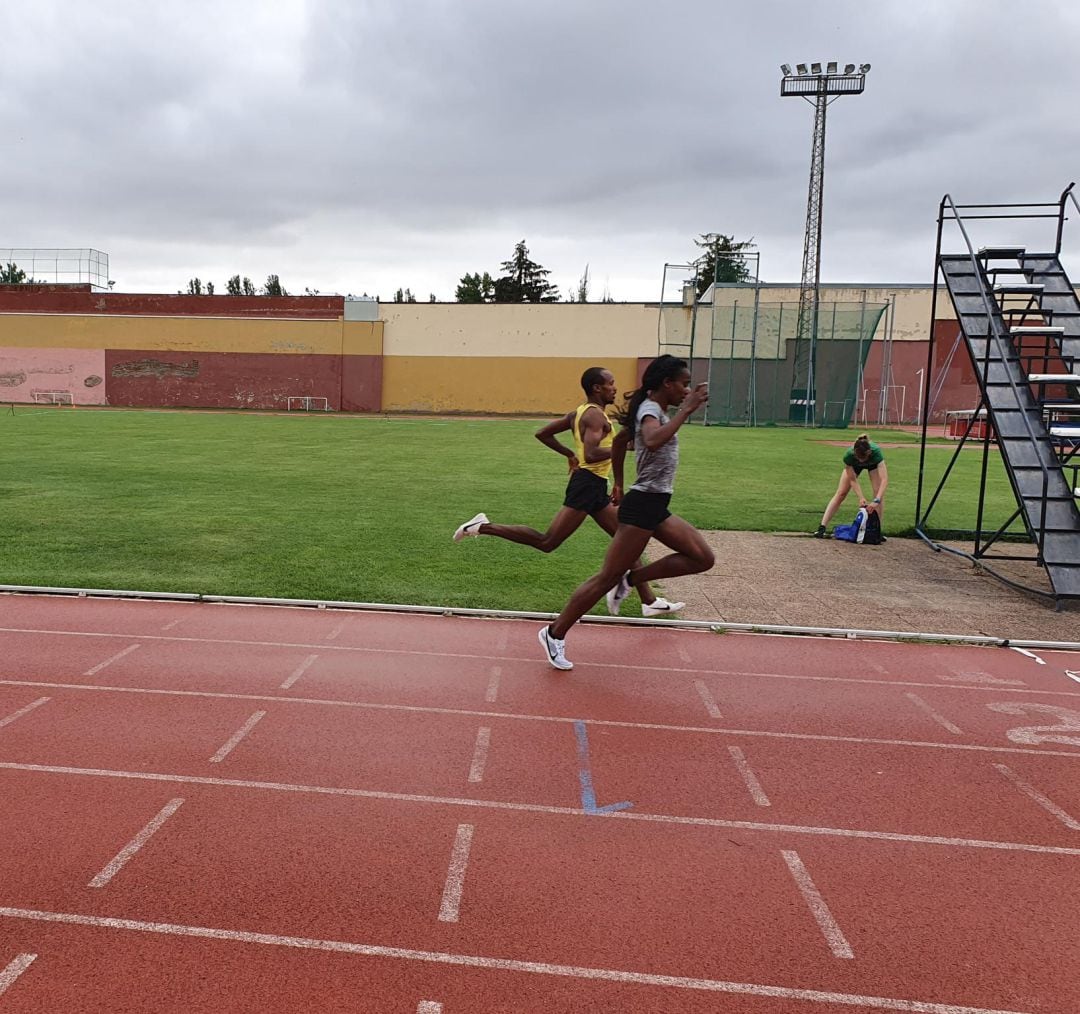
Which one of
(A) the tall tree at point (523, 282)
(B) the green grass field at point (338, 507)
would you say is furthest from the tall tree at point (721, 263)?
(B) the green grass field at point (338, 507)

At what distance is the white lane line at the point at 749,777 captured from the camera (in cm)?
411

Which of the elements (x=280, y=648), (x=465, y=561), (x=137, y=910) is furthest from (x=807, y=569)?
(x=137, y=910)

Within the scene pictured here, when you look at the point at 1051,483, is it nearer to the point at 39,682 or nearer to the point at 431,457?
the point at 39,682

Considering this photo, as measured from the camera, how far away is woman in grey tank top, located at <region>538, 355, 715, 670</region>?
212 inches

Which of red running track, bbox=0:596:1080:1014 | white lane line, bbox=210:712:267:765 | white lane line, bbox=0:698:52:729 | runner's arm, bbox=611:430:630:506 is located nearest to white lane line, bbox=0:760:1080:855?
red running track, bbox=0:596:1080:1014

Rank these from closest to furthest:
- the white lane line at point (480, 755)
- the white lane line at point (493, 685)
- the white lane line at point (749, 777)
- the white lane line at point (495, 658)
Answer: the white lane line at point (749, 777) < the white lane line at point (480, 755) < the white lane line at point (493, 685) < the white lane line at point (495, 658)

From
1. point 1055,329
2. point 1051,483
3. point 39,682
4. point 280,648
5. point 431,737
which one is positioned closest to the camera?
point 431,737

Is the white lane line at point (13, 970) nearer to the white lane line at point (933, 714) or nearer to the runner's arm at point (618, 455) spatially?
the runner's arm at point (618, 455)

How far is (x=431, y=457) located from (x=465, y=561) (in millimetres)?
11720

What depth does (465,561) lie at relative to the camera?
904cm

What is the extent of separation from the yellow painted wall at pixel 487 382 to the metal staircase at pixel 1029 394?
34645mm

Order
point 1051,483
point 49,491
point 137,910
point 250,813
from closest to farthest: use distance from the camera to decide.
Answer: point 137,910
point 250,813
point 1051,483
point 49,491

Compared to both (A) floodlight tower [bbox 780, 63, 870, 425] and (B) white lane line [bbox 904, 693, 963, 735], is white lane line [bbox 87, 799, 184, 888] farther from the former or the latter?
(A) floodlight tower [bbox 780, 63, 870, 425]

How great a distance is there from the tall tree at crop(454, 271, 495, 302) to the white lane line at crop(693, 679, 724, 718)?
291ft
